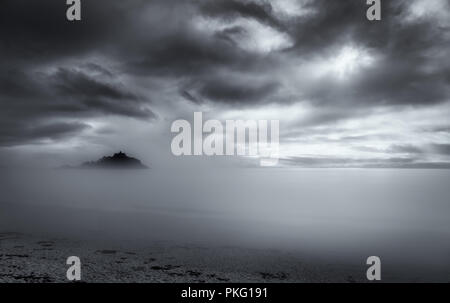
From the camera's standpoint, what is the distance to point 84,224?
53.1 metres

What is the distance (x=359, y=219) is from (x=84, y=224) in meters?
60.6

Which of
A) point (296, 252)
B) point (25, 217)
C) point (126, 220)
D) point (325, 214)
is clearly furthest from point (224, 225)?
point (25, 217)

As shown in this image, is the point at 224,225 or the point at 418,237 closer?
the point at 418,237
